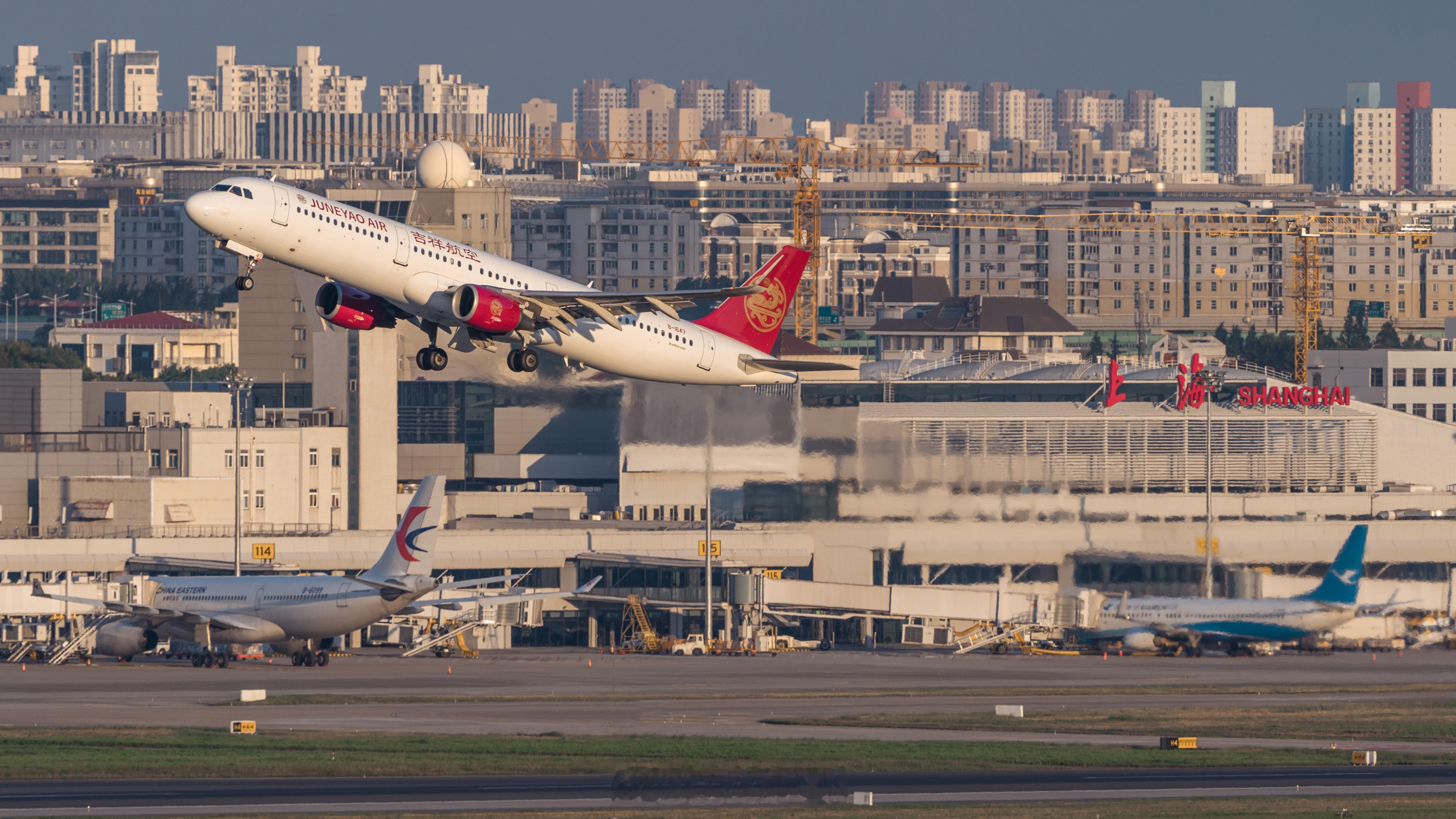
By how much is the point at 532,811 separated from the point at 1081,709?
38722mm

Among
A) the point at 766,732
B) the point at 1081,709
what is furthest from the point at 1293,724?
the point at 766,732

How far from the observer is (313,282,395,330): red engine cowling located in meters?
87.9

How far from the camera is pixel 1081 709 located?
10062 centimetres

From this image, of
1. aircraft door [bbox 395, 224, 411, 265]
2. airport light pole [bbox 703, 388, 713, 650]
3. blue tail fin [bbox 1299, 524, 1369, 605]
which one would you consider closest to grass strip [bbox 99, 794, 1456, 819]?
aircraft door [bbox 395, 224, 411, 265]

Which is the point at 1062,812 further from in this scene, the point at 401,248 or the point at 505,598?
the point at 505,598

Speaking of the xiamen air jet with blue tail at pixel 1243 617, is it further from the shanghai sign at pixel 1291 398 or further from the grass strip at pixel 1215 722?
the shanghai sign at pixel 1291 398

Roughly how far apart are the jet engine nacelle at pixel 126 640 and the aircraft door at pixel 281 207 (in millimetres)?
45560

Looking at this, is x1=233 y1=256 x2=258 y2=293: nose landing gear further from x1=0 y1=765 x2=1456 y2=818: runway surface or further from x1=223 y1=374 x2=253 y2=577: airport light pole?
x1=223 y1=374 x2=253 y2=577: airport light pole

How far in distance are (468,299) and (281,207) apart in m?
7.72

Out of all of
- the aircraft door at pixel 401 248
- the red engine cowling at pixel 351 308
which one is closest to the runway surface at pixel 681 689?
the red engine cowling at pixel 351 308

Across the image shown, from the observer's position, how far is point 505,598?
12925 cm

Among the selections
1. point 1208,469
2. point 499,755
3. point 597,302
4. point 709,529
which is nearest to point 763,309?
point 597,302

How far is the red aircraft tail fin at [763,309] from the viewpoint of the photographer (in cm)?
10000

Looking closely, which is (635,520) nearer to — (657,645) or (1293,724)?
(657,645)
